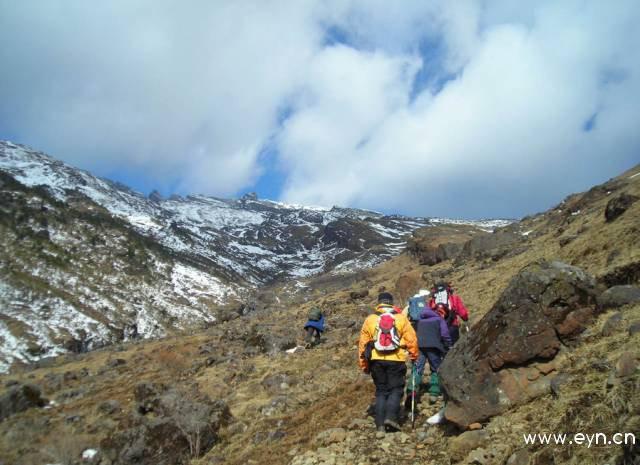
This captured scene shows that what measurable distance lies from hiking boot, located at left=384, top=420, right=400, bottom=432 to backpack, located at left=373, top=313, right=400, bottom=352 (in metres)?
1.24

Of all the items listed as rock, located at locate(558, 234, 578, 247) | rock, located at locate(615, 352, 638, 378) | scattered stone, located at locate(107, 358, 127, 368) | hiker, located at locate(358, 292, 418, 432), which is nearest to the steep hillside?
rock, located at locate(615, 352, 638, 378)

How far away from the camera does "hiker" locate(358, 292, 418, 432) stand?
25.3 ft

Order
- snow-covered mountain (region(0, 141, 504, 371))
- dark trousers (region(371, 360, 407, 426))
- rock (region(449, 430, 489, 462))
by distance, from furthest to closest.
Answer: snow-covered mountain (region(0, 141, 504, 371)) < dark trousers (region(371, 360, 407, 426)) < rock (region(449, 430, 489, 462))

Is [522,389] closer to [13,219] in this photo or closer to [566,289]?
[566,289]

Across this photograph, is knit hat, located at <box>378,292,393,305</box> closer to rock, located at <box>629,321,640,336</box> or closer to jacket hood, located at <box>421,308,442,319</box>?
jacket hood, located at <box>421,308,442,319</box>

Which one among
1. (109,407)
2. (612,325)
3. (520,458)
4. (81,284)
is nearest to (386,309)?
(520,458)

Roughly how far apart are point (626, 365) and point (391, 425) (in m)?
3.87

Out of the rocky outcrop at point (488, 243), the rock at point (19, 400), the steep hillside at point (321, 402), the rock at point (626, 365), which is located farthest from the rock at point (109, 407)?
the rocky outcrop at point (488, 243)

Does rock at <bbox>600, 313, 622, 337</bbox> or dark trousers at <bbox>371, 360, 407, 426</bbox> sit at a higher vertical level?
rock at <bbox>600, 313, 622, 337</bbox>

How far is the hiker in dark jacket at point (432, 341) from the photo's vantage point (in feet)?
29.6

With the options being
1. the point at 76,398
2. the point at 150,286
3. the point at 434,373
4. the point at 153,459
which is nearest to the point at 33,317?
the point at 150,286

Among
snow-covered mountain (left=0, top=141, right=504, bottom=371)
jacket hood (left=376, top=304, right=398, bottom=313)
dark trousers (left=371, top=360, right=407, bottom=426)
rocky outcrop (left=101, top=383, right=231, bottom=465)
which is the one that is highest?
snow-covered mountain (left=0, top=141, right=504, bottom=371)

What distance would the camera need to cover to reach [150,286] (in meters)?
119

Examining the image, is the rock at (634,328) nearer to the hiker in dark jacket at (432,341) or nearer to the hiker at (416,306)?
the hiker in dark jacket at (432,341)
